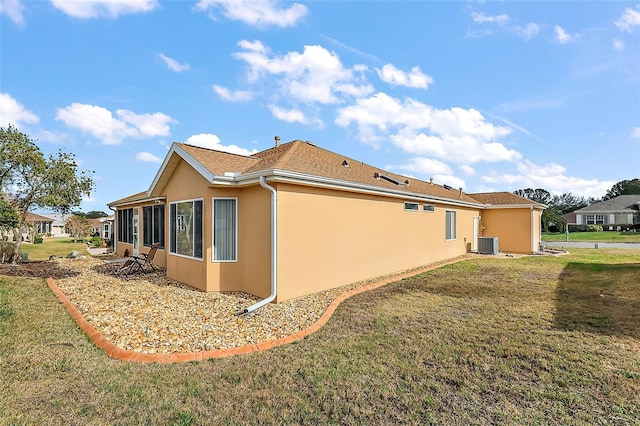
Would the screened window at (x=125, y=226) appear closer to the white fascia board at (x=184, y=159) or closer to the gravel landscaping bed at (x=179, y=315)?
the white fascia board at (x=184, y=159)

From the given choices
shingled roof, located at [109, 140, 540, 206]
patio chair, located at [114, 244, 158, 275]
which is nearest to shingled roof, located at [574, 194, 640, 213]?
shingled roof, located at [109, 140, 540, 206]

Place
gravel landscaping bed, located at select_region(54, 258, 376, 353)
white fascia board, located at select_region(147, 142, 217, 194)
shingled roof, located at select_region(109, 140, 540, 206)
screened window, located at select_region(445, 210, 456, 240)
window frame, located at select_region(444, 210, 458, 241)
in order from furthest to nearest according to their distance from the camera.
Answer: screened window, located at select_region(445, 210, 456, 240), window frame, located at select_region(444, 210, 458, 241), white fascia board, located at select_region(147, 142, 217, 194), shingled roof, located at select_region(109, 140, 540, 206), gravel landscaping bed, located at select_region(54, 258, 376, 353)

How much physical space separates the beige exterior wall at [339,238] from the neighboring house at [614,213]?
181 feet

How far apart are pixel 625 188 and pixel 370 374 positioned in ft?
315

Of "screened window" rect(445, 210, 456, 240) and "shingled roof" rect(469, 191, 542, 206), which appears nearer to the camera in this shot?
"screened window" rect(445, 210, 456, 240)

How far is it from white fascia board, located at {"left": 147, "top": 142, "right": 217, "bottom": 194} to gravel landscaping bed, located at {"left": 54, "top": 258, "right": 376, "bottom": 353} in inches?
136

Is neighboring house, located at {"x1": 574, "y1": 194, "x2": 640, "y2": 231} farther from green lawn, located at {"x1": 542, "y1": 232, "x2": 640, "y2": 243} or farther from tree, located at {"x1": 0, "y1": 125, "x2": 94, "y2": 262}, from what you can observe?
tree, located at {"x1": 0, "y1": 125, "x2": 94, "y2": 262}

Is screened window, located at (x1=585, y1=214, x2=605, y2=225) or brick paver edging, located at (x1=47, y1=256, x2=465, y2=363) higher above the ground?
screened window, located at (x1=585, y1=214, x2=605, y2=225)

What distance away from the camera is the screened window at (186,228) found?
965cm

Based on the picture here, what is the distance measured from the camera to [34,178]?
15.0 metres

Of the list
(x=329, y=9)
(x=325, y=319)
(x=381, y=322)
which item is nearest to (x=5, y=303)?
(x=325, y=319)

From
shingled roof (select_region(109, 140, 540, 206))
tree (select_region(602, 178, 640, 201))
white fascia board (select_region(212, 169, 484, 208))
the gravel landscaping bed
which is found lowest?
the gravel landscaping bed

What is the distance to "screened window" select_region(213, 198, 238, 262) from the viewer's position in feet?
30.2

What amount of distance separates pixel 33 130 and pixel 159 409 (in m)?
17.8
